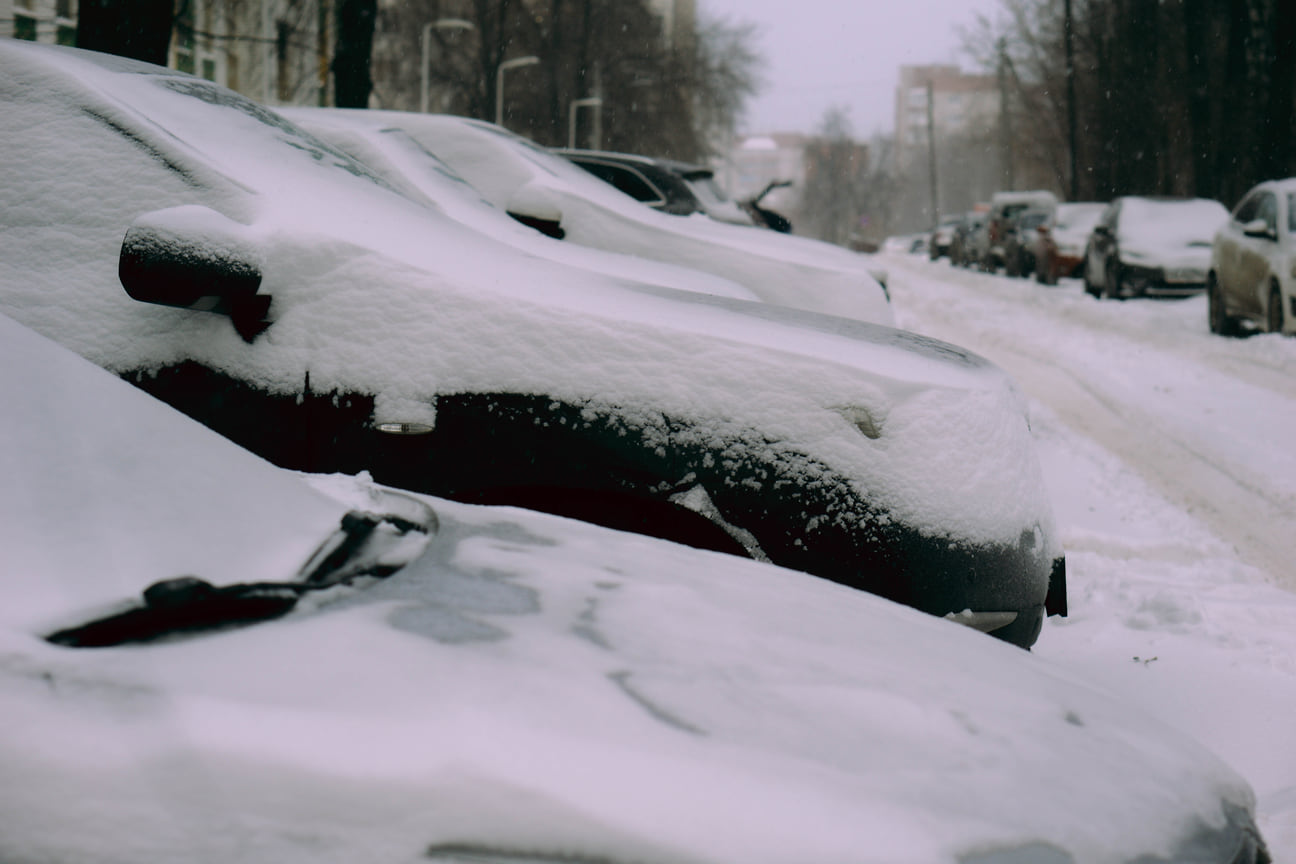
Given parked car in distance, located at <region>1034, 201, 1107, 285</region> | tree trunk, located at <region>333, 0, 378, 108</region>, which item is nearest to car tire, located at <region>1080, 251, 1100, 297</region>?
parked car in distance, located at <region>1034, 201, 1107, 285</region>

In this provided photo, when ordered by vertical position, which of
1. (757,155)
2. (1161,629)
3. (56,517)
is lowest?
(1161,629)

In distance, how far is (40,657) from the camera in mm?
1260

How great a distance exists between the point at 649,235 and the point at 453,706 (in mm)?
6086

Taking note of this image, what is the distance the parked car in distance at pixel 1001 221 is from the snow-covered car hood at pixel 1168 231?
31.1 ft

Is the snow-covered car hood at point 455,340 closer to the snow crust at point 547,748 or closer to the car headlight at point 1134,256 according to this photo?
the snow crust at point 547,748

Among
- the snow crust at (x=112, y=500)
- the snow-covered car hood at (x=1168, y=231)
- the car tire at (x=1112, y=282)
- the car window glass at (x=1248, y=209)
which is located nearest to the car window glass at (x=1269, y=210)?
the car window glass at (x=1248, y=209)

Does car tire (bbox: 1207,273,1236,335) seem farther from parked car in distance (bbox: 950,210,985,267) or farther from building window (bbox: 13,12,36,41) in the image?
parked car in distance (bbox: 950,210,985,267)

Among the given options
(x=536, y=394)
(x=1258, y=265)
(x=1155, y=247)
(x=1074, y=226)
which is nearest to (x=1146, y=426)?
(x=1258, y=265)

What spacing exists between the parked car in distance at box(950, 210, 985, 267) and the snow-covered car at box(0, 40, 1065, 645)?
31.9 meters

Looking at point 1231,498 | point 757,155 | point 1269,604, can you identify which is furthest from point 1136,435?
point 757,155

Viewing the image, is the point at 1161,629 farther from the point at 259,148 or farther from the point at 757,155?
the point at 757,155

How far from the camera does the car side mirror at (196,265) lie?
247cm

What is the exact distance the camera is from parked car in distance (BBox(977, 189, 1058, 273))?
29891 millimetres

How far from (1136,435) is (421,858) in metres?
7.43
